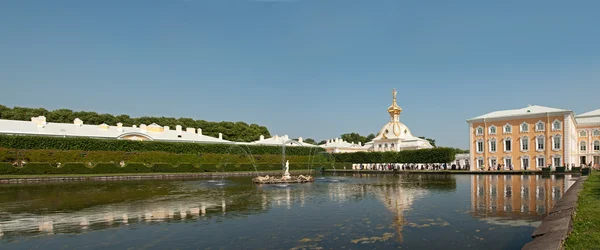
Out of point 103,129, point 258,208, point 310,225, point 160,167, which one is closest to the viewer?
point 310,225

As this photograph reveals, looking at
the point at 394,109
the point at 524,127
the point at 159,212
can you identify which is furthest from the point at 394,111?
the point at 159,212

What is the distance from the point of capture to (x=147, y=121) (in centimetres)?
9838

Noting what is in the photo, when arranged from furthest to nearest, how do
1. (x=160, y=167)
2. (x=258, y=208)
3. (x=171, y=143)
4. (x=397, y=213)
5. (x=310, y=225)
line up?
(x=171, y=143)
(x=160, y=167)
(x=258, y=208)
(x=397, y=213)
(x=310, y=225)

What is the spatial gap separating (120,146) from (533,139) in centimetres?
5303

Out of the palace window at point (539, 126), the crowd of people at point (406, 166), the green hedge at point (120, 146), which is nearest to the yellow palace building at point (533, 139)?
the palace window at point (539, 126)

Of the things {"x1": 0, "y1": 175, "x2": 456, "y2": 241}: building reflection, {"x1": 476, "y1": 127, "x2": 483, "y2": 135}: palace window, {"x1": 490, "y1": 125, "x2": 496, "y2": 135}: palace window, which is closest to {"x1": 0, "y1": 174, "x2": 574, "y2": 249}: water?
{"x1": 0, "y1": 175, "x2": 456, "y2": 241}: building reflection

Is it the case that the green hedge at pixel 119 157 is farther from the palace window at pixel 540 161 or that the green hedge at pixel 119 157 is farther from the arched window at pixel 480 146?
the palace window at pixel 540 161

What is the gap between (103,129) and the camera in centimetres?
6112

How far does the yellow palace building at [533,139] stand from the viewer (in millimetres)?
53000

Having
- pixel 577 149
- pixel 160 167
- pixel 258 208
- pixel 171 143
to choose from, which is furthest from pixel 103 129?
pixel 577 149

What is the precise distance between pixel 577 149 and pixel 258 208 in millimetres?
61660

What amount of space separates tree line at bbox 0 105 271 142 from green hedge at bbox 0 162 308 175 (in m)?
41.5

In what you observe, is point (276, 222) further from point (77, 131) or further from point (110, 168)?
point (77, 131)

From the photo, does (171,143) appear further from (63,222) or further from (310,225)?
(310,225)
